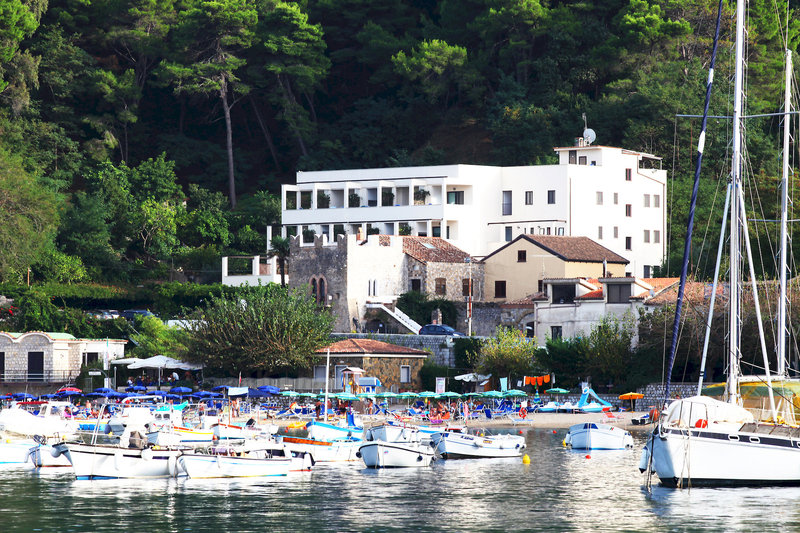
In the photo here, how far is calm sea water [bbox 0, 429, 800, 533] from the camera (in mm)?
39906

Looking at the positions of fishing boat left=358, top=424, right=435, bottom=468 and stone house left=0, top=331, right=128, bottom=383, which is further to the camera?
stone house left=0, top=331, right=128, bottom=383

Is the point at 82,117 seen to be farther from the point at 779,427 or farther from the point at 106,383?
the point at 779,427

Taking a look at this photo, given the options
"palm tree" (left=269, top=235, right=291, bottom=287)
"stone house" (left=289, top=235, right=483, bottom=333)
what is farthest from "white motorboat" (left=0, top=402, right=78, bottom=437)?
"palm tree" (left=269, top=235, right=291, bottom=287)

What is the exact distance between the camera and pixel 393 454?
54.0m

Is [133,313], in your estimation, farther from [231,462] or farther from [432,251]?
[231,462]

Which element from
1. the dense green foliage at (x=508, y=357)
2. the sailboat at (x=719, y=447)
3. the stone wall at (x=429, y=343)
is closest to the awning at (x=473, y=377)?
the dense green foliage at (x=508, y=357)

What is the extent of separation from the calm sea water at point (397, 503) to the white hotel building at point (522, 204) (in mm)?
50223

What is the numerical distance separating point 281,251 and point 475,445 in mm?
45147

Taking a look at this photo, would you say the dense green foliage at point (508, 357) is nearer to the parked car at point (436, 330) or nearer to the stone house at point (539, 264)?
the parked car at point (436, 330)

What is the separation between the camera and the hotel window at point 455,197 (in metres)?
105

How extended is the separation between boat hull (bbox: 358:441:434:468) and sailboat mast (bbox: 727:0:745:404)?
12.5 meters

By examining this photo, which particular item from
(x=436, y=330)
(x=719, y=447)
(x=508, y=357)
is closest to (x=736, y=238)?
(x=719, y=447)

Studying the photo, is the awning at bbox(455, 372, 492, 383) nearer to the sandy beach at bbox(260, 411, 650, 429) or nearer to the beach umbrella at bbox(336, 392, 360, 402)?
the sandy beach at bbox(260, 411, 650, 429)

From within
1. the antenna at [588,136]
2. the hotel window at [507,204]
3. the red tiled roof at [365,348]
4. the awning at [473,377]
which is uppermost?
the antenna at [588,136]
